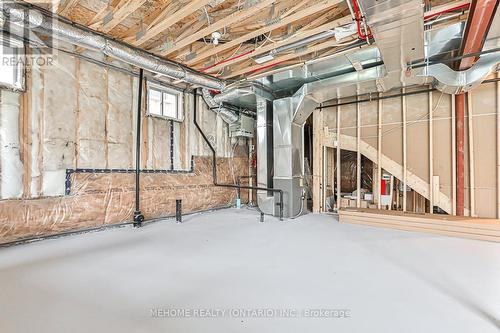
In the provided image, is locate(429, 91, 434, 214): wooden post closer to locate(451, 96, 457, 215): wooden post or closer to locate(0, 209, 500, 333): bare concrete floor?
locate(451, 96, 457, 215): wooden post

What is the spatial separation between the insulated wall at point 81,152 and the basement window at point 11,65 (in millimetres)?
91

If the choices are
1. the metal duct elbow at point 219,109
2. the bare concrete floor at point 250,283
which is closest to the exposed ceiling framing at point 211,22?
the metal duct elbow at point 219,109

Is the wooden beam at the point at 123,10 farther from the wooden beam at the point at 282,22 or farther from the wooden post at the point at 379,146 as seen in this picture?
the wooden post at the point at 379,146

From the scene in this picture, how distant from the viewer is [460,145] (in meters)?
3.56

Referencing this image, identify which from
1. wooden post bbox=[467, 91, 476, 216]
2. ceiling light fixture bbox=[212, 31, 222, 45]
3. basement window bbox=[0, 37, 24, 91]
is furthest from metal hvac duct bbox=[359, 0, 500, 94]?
basement window bbox=[0, 37, 24, 91]

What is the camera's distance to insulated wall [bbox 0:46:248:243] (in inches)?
106

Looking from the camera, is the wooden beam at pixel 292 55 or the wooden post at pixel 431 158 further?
the wooden post at pixel 431 158

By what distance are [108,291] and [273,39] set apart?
308 cm

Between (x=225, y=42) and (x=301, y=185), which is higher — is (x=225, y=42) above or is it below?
above

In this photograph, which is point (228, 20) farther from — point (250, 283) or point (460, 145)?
point (460, 145)

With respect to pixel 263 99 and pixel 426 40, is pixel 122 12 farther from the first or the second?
pixel 426 40

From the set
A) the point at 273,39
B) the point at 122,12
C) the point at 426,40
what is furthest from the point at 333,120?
the point at 122,12

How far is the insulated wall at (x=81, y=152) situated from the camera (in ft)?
8.87

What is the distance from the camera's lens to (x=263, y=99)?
4.39 meters
